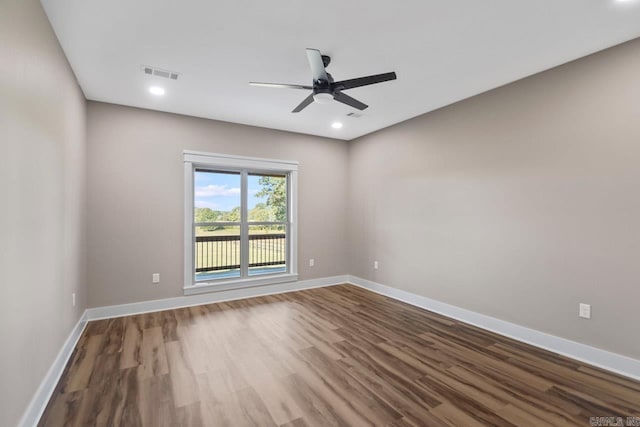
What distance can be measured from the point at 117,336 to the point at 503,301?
14.0 ft

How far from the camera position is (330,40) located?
8.00ft

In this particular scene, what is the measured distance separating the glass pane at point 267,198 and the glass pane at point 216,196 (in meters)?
0.24

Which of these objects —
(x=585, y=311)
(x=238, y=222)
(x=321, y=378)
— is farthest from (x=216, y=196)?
(x=585, y=311)

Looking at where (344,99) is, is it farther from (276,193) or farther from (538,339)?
(538,339)

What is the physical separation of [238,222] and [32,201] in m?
2.95

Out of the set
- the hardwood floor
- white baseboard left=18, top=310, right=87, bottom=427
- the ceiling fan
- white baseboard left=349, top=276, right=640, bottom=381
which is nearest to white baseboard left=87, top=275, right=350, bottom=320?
the hardwood floor

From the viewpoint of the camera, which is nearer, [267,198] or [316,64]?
[316,64]

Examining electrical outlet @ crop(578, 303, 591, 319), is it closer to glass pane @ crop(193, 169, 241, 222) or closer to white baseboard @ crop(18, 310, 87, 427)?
white baseboard @ crop(18, 310, 87, 427)

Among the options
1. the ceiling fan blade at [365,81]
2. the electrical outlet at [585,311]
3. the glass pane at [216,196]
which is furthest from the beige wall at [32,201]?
the electrical outlet at [585,311]

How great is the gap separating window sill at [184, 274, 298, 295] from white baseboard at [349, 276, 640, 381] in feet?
6.37

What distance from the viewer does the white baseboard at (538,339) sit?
243cm

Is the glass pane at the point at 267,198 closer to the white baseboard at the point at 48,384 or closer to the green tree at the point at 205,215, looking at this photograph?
the green tree at the point at 205,215

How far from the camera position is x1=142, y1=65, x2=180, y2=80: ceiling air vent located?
2.92 meters

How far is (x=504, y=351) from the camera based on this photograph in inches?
112
